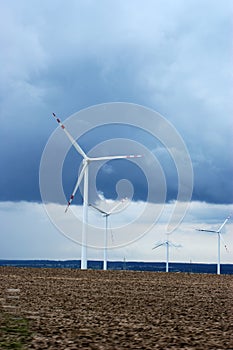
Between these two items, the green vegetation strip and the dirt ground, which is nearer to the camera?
the green vegetation strip

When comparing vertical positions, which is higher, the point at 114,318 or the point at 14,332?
the point at 114,318

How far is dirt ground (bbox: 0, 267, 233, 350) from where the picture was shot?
38.9 ft

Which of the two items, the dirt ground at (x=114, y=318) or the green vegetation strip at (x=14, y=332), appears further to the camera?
the dirt ground at (x=114, y=318)

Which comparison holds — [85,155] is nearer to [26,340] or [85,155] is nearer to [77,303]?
[77,303]

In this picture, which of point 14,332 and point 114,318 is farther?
point 114,318

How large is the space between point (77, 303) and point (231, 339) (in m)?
7.65

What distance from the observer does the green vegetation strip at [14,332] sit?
453 inches

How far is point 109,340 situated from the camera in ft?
39.4

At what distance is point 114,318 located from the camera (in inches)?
604

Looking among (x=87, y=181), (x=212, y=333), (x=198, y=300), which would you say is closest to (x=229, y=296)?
(x=198, y=300)

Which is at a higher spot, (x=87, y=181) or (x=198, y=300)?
(x=87, y=181)

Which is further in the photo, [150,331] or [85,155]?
[85,155]

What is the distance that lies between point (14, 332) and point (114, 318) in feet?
10.7

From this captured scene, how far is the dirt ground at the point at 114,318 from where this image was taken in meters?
11.9
